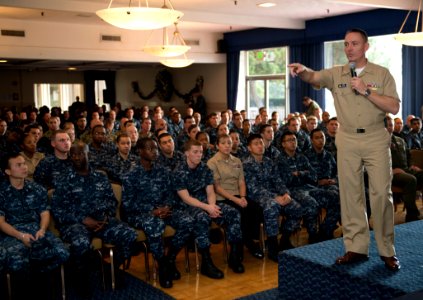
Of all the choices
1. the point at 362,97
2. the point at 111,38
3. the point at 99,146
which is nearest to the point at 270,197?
the point at 362,97

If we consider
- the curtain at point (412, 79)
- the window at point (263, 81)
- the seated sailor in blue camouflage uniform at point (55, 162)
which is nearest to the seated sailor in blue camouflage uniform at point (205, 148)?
the seated sailor in blue camouflage uniform at point (55, 162)

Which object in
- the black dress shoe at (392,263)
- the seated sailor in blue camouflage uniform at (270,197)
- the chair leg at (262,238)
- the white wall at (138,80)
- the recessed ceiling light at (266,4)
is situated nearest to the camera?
the black dress shoe at (392,263)

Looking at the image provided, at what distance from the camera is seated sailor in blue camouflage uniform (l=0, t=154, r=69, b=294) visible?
11.9ft

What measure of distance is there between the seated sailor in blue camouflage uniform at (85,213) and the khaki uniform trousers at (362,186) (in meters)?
1.69

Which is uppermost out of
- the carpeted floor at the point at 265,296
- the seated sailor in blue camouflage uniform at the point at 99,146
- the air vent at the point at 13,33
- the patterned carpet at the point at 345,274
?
the air vent at the point at 13,33

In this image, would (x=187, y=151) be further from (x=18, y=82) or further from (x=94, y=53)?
(x=18, y=82)

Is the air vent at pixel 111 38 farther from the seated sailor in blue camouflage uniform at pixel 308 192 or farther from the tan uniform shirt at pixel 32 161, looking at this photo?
the seated sailor in blue camouflage uniform at pixel 308 192

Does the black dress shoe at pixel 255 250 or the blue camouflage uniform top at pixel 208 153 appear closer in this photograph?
the black dress shoe at pixel 255 250

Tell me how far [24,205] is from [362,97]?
8.08 ft

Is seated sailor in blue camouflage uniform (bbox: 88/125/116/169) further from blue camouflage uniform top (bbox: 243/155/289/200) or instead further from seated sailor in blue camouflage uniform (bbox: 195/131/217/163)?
blue camouflage uniform top (bbox: 243/155/289/200)

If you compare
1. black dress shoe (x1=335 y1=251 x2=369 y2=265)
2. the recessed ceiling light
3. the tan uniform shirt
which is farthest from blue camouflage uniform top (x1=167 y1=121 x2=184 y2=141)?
black dress shoe (x1=335 y1=251 x2=369 y2=265)

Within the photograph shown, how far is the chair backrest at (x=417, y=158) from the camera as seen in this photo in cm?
647

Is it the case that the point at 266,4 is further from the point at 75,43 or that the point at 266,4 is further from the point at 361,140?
the point at 361,140

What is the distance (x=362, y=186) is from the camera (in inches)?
123
